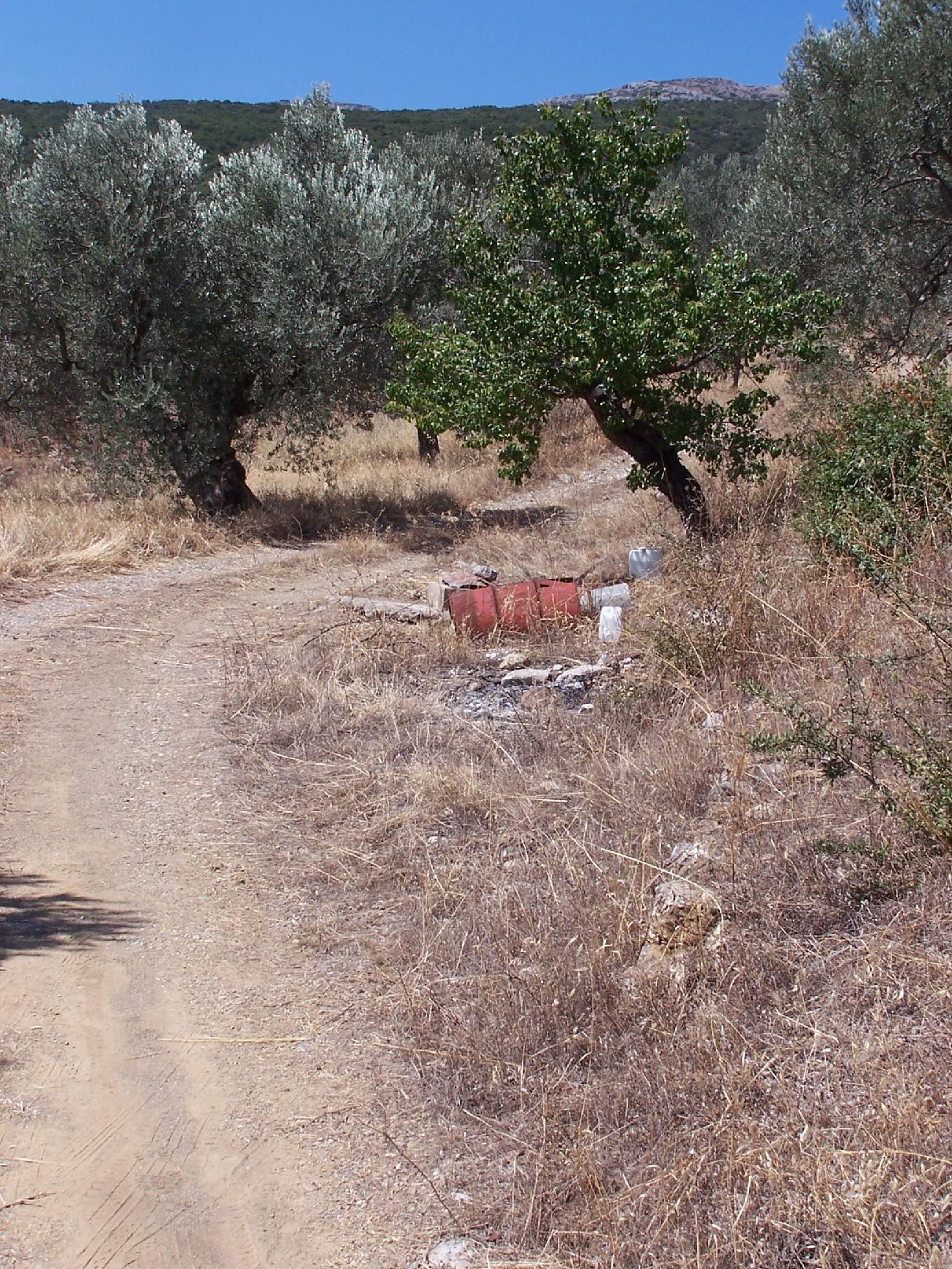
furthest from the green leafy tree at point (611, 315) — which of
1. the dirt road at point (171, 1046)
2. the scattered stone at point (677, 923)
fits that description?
the scattered stone at point (677, 923)

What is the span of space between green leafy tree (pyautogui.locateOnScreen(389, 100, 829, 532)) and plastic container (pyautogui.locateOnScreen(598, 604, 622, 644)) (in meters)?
2.02

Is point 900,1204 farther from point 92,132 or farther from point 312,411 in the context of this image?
point 92,132

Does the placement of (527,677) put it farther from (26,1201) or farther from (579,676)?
(26,1201)

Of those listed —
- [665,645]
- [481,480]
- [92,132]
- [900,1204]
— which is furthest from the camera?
[481,480]

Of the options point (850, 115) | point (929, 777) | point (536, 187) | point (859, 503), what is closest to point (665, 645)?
point (859, 503)

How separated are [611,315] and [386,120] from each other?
48.1 meters

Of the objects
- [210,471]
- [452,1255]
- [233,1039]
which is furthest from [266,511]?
[452,1255]

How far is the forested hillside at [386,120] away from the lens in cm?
4116

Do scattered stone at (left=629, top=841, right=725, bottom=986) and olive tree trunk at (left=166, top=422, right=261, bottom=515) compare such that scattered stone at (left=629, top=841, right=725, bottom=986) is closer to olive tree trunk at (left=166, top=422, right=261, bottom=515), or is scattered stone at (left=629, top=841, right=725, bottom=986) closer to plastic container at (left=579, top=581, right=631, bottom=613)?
plastic container at (left=579, top=581, right=631, bottom=613)

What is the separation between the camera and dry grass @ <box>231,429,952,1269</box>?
256cm

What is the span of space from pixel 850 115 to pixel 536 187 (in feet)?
12.7

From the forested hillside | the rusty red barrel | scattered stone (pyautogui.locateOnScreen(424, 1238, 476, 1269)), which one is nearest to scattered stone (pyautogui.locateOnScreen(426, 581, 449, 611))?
the rusty red barrel

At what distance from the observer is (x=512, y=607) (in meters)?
7.78

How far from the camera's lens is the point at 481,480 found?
50.8ft
